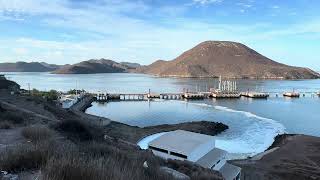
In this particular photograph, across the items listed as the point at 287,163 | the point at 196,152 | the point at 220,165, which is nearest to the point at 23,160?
the point at 196,152

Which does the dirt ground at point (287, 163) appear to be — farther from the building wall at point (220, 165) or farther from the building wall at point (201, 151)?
the building wall at point (201, 151)

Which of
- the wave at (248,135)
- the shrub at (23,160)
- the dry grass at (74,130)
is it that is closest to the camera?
the shrub at (23,160)

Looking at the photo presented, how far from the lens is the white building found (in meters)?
20.9

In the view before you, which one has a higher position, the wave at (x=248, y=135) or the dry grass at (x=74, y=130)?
the dry grass at (x=74, y=130)

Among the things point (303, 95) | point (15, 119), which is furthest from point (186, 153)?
point (303, 95)

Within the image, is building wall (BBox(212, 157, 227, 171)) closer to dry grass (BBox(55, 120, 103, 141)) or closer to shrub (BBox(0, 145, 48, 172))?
dry grass (BBox(55, 120, 103, 141))

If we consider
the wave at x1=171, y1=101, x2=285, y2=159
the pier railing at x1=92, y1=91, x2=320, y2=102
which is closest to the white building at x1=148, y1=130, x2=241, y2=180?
the wave at x1=171, y1=101, x2=285, y2=159

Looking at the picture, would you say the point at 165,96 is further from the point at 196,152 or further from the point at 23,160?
the point at 23,160

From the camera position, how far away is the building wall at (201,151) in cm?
2109

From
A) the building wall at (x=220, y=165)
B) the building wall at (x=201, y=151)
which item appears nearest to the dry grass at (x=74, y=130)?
the building wall at (x=201, y=151)

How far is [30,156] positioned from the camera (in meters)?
4.48

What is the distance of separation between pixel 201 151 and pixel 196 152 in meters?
0.63

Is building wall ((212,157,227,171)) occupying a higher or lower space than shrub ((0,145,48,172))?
lower

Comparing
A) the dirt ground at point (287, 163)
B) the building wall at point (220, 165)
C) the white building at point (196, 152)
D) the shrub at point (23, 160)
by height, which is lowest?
the dirt ground at point (287, 163)
